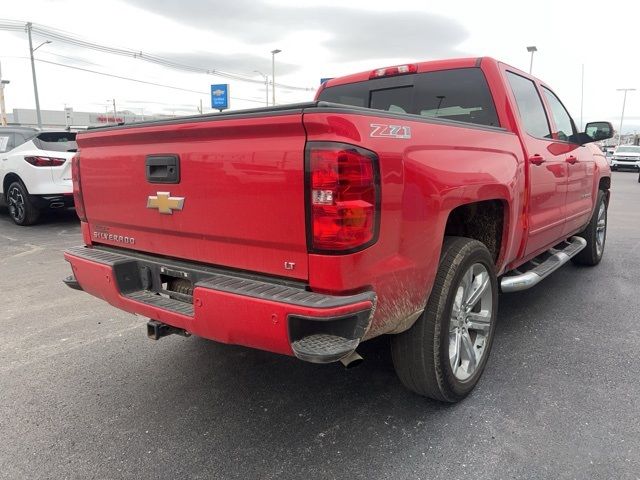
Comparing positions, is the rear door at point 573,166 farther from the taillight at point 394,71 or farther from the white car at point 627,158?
the white car at point 627,158

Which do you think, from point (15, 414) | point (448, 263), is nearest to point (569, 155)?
point (448, 263)

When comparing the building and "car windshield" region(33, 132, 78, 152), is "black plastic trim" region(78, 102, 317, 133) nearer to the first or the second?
"car windshield" region(33, 132, 78, 152)

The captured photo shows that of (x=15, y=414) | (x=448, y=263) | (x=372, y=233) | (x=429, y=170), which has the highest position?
(x=429, y=170)

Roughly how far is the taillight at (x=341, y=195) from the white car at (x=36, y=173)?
25.3ft

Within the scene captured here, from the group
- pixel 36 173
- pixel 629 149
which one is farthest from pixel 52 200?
pixel 629 149

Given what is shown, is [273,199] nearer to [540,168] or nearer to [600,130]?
[540,168]

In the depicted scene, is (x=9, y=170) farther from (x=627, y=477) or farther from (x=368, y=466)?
(x=627, y=477)

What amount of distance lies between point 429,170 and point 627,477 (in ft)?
5.40

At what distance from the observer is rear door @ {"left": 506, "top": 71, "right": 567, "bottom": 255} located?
3.60 m

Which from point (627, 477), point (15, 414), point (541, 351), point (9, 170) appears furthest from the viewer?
point (9, 170)

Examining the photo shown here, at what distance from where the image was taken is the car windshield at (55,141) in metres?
8.56

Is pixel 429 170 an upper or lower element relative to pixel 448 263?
upper

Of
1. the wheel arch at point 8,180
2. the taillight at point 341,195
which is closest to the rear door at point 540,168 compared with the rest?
the taillight at point 341,195

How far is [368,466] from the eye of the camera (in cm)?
235
